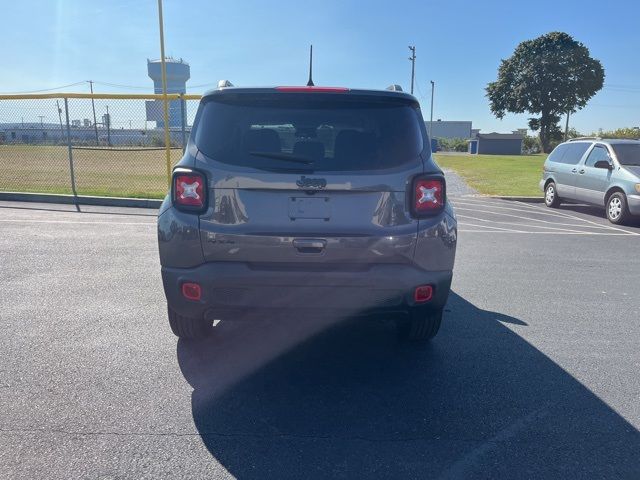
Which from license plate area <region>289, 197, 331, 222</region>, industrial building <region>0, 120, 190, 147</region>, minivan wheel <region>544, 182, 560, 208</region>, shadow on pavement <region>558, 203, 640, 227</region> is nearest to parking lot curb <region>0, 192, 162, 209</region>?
Answer: industrial building <region>0, 120, 190, 147</region>

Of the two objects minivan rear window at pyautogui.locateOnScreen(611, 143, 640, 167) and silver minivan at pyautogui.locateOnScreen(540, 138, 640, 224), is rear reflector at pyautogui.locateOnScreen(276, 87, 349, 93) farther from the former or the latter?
minivan rear window at pyautogui.locateOnScreen(611, 143, 640, 167)

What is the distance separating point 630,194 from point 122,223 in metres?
9.37

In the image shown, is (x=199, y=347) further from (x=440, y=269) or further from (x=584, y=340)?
(x=584, y=340)

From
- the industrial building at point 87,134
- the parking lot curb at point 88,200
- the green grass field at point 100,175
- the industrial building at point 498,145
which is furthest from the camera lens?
the industrial building at point 498,145

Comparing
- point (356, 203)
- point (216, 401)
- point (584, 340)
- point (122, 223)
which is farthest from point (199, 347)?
point (122, 223)

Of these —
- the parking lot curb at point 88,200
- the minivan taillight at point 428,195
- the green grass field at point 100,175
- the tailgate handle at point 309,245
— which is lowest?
the parking lot curb at point 88,200

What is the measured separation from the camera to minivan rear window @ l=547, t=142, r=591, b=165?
39.6 ft

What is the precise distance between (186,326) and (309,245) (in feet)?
4.25

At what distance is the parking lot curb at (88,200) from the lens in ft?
37.2

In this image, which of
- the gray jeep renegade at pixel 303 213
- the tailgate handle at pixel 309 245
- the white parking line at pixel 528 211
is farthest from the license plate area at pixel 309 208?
the white parking line at pixel 528 211

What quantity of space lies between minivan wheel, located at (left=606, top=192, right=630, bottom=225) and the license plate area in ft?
29.8

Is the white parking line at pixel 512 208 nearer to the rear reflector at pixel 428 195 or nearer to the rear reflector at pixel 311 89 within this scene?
the rear reflector at pixel 428 195

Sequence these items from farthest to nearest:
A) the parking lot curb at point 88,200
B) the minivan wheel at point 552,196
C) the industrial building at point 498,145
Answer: the industrial building at point 498,145
the minivan wheel at point 552,196
the parking lot curb at point 88,200

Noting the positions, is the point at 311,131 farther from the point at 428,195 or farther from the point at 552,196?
the point at 552,196
